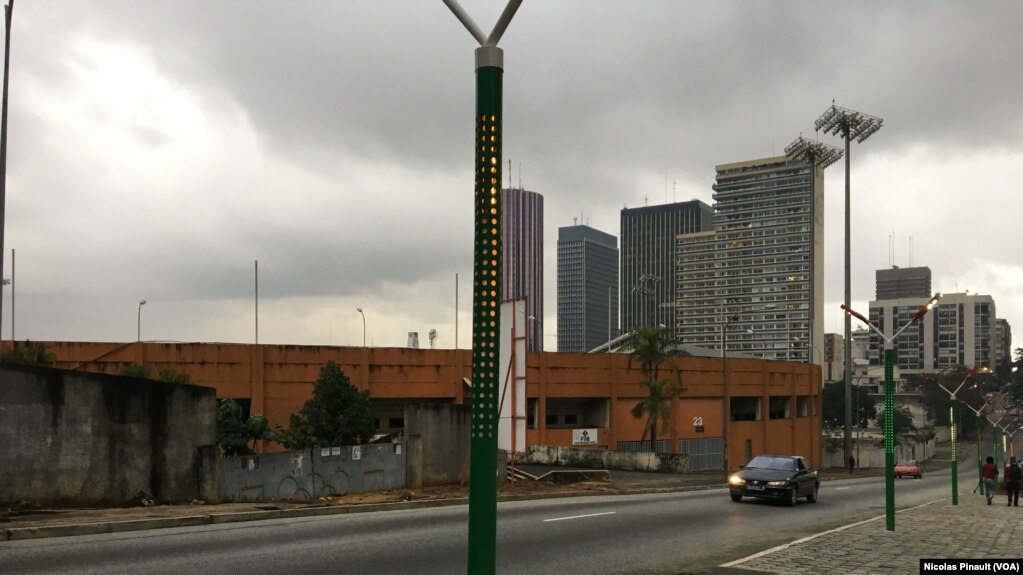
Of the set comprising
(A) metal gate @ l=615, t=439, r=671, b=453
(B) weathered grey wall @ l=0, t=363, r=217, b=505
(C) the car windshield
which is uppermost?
(B) weathered grey wall @ l=0, t=363, r=217, b=505

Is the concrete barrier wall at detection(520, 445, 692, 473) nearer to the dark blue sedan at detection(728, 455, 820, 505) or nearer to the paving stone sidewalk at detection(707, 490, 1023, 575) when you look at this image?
the dark blue sedan at detection(728, 455, 820, 505)

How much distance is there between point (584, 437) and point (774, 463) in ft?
121

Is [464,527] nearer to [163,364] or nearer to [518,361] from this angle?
[518,361]

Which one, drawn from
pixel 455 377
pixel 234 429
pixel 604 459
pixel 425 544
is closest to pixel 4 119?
pixel 234 429

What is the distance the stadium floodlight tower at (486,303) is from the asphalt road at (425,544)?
570 cm

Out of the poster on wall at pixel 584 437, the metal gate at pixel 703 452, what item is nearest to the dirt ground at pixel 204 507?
the poster on wall at pixel 584 437

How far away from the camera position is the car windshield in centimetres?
2516

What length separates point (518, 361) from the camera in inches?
937

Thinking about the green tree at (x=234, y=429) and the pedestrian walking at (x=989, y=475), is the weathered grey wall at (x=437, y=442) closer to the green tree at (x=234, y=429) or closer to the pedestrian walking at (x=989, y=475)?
the green tree at (x=234, y=429)

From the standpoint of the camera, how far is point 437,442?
2570cm

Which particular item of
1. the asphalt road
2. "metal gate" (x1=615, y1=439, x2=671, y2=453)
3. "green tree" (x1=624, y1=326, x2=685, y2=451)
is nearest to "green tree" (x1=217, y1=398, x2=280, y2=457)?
the asphalt road

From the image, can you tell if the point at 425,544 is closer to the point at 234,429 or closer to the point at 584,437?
the point at 234,429

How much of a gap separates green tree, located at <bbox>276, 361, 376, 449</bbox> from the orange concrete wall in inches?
202

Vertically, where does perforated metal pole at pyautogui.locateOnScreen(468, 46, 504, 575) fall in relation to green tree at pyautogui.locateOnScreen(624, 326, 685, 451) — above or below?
above
